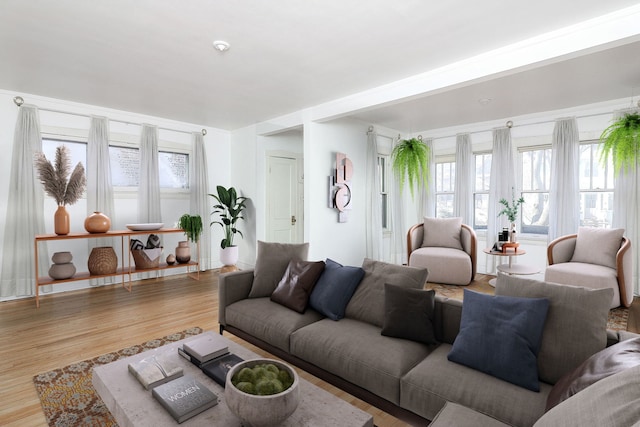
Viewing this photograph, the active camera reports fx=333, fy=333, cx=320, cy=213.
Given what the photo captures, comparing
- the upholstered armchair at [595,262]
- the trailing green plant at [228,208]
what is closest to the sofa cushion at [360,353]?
the upholstered armchair at [595,262]

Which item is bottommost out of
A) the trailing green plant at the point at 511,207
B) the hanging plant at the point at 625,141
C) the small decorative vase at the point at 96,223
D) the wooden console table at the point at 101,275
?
the wooden console table at the point at 101,275

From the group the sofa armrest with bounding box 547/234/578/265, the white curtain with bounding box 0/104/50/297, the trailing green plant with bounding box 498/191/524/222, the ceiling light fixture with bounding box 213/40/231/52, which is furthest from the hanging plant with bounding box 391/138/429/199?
the white curtain with bounding box 0/104/50/297

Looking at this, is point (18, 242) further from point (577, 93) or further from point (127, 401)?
point (577, 93)

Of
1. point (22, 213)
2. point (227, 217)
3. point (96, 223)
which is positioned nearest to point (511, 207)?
point (227, 217)

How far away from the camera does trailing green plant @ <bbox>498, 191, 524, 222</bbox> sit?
498cm

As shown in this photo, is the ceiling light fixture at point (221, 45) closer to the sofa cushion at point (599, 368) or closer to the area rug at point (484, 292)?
the sofa cushion at point (599, 368)

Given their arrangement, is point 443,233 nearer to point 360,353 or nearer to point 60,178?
point 360,353

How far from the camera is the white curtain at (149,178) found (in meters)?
5.12

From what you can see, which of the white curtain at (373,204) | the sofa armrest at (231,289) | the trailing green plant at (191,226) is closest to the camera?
the sofa armrest at (231,289)

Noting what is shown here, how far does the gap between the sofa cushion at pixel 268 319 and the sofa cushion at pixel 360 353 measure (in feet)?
0.32

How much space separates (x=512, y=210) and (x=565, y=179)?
0.82 metres

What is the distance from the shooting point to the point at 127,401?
4.75 ft

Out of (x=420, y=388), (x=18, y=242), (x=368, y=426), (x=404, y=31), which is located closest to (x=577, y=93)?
(x=404, y=31)

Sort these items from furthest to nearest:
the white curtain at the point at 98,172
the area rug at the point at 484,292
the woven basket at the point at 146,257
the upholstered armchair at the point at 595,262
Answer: the woven basket at the point at 146,257, the white curtain at the point at 98,172, the upholstered armchair at the point at 595,262, the area rug at the point at 484,292
